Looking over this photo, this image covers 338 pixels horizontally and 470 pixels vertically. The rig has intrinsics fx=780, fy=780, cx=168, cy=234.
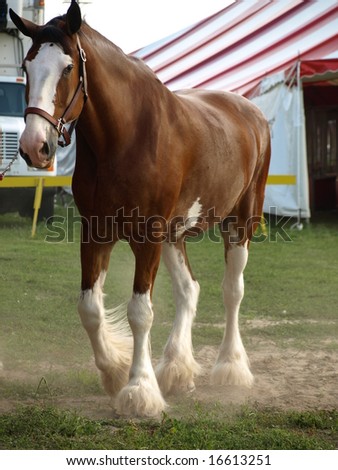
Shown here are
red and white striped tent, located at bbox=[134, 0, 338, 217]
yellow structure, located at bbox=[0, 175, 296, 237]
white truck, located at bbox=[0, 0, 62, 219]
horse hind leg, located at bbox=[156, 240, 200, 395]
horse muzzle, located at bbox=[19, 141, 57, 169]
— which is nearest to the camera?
horse muzzle, located at bbox=[19, 141, 57, 169]

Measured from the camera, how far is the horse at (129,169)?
3.84m

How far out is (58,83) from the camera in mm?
3824

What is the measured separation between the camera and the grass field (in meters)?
3.86

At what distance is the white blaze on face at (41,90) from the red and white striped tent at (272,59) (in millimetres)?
8535

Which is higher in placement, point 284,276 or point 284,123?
point 284,123

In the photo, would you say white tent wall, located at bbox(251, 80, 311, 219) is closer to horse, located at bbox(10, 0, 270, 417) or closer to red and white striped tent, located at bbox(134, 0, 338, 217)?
red and white striped tent, located at bbox(134, 0, 338, 217)

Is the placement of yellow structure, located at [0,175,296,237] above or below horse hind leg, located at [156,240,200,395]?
above

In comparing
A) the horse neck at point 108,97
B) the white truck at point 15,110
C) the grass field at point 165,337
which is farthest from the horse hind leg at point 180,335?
the white truck at point 15,110

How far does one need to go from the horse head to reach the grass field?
4.56 ft

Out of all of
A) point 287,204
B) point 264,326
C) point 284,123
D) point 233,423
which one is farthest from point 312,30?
point 233,423

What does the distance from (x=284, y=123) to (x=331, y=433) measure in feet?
30.4

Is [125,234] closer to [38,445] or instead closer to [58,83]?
[58,83]

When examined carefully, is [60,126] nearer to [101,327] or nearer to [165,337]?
[101,327]

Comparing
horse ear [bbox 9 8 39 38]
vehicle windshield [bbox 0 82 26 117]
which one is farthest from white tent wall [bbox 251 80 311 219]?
horse ear [bbox 9 8 39 38]
